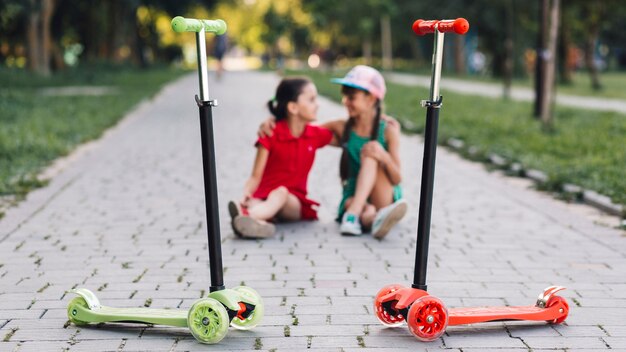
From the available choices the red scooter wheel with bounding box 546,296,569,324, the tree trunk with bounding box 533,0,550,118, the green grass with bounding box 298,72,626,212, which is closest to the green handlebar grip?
the red scooter wheel with bounding box 546,296,569,324

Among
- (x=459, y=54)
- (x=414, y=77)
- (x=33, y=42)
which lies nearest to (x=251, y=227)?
(x=33, y=42)

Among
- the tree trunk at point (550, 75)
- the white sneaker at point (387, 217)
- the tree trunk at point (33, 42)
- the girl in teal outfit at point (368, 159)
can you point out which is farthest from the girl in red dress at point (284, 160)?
the tree trunk at point (33, 42)

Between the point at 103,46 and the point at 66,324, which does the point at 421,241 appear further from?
the point at 103,46

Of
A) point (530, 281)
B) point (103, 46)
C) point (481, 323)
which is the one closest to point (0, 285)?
point (481, 323)

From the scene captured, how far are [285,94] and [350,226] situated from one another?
1.07m

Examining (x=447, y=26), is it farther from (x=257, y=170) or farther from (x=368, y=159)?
(x=257, y=170)

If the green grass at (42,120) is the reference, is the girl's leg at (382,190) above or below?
above

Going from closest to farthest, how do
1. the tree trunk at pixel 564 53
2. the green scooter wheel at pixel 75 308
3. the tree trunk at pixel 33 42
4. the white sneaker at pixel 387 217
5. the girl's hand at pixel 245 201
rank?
the green scooter wheel at pixel 75 308
the white sneaker at pixel 387 217
the girl's hand at pixel 245 201
the tree trunk at pixel 33 42
the tree trunk at pixel 564 53

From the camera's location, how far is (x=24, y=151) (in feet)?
34.8

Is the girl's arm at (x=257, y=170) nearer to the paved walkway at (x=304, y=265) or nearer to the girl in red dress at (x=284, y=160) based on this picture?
the girl in red dress at (x=284, y=160)

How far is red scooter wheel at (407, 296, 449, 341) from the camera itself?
3.76 m

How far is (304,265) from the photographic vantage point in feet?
17.5

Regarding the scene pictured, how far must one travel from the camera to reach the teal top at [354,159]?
6359 mm

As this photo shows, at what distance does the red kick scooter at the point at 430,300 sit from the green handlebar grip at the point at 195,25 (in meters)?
0.87
